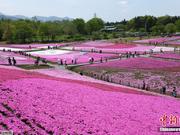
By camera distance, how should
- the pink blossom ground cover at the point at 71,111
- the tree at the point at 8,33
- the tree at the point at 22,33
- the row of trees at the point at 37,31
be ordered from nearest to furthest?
the pink blossom ground cover at the point at 71,111
the tree at the point at 22,33
the row of trees at the point at 37,31
the tree at the point at 8,33

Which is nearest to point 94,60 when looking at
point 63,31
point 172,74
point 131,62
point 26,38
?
point 131,62

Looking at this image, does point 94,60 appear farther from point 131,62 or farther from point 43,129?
point 43,129

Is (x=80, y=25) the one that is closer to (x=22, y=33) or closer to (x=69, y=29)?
(x=69, y=29)

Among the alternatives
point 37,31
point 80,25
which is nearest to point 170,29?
point 80,25

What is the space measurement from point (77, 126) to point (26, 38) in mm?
132680

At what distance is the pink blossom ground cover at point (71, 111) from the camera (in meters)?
19.1

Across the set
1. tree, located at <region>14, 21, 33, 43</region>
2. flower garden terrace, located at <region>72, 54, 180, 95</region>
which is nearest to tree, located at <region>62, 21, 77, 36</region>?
tree, located at <region>14, 21, 33, 43</region>

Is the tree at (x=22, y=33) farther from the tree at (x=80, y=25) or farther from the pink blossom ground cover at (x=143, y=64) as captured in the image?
the pink blossom ground cover at (x=143, y=64)

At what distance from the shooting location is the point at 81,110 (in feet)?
75.2

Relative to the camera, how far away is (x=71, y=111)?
22172mm

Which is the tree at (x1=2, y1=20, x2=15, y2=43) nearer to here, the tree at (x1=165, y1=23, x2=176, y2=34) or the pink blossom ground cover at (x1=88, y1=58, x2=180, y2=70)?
the pink blossom ground cover at (x1=88, y1=58, x2=180, y2=70)

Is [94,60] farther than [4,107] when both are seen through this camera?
Yes

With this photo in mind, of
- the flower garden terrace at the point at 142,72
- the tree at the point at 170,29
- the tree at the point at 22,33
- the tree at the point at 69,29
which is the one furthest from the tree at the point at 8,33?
the flower garden terrace at the point at 142,72

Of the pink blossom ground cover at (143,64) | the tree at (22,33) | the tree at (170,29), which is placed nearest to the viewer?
the pink blossom ground cover at (143,64)
